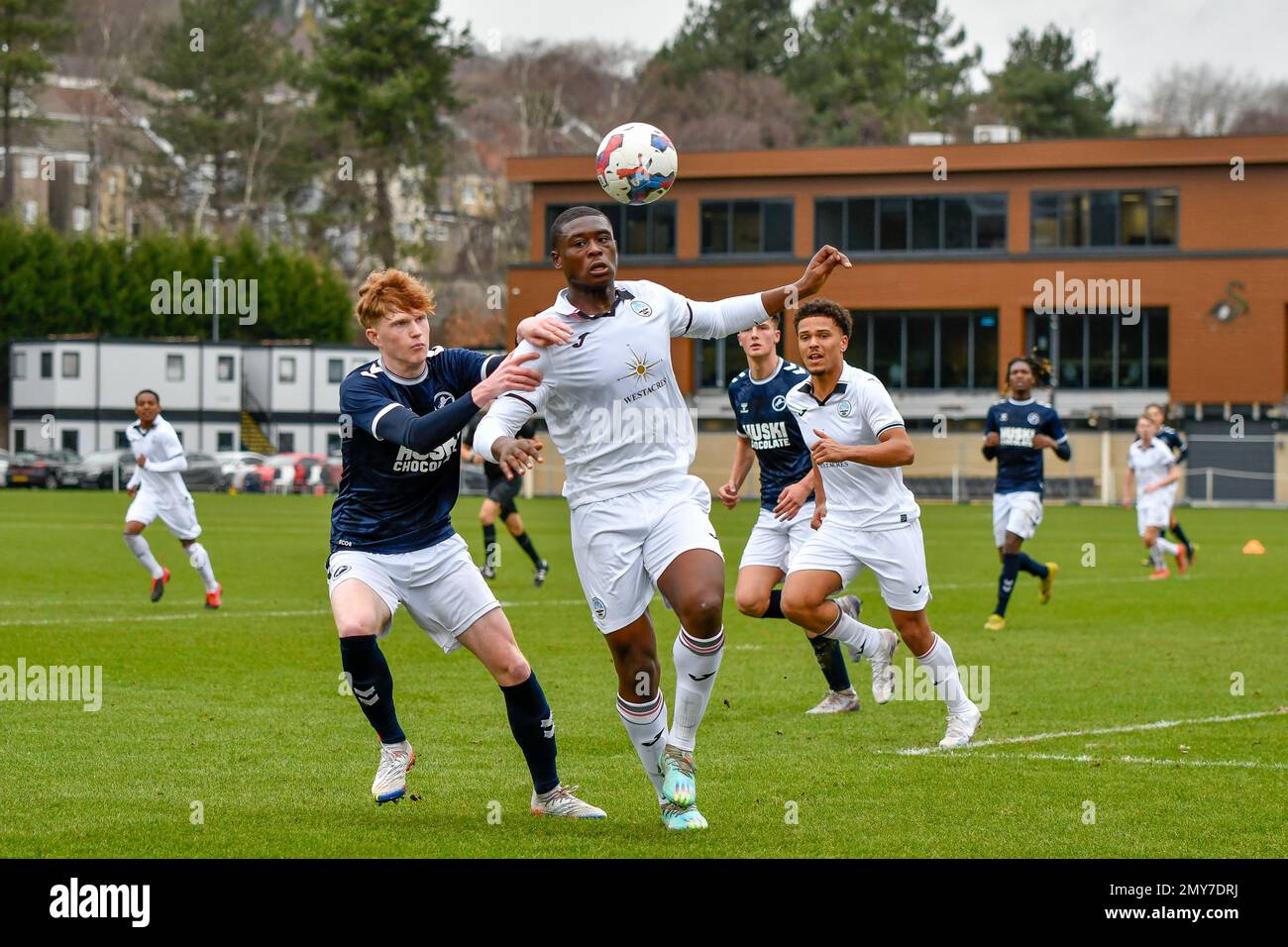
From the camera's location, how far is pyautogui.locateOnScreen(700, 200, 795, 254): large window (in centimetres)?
6391

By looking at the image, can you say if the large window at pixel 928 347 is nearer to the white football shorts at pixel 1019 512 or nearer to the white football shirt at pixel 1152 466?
the white football shirt at pixel 1152 466

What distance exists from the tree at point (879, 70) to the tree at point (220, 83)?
83.8ft

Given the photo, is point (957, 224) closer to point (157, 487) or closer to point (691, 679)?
point (157, 487)

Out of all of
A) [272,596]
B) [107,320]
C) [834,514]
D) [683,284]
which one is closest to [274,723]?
[834,514]

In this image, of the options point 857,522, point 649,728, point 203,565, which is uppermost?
point 857,522

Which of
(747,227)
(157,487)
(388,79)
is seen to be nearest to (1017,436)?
(157,487)

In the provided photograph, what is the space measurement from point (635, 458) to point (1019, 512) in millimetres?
10641

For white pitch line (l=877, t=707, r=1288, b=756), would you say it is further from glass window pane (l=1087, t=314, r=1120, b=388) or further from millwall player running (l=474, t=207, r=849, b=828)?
glass window pane (l=1087, t=314, r=1120, b=388)

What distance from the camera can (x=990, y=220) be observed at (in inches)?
2450

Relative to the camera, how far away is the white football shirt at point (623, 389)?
303 inches

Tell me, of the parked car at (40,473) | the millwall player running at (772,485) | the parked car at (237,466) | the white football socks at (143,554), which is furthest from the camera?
the parked car at (237,466)

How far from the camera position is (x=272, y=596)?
799 inches

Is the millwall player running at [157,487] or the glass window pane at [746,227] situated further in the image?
the glass window pane at [746,227]

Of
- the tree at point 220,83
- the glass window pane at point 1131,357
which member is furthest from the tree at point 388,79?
the glass window pane at point 1131,357
